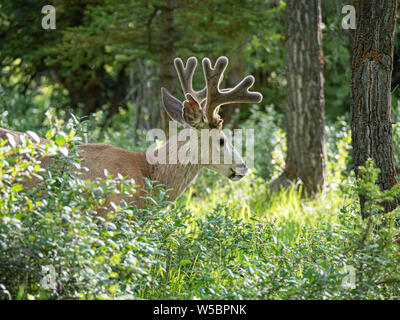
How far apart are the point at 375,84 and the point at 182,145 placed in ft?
6.98

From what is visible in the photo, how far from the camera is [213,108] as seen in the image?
5.89 m

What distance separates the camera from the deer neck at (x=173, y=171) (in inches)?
237

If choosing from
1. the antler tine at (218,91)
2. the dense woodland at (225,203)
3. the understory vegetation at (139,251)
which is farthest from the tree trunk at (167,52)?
the understory vegetation at (139,251)

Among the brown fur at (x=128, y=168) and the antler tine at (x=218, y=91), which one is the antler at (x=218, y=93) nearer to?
the antler tine at (x=218, y=91)

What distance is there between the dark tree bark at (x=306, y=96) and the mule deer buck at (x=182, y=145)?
272 centimetres

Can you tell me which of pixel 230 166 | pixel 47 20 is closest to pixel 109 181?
pixel 230 166

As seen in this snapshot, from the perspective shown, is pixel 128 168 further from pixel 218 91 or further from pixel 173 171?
pixel 218 91

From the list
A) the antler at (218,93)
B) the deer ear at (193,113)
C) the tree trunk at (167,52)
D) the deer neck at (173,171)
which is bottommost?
the deer neck at (173,171)

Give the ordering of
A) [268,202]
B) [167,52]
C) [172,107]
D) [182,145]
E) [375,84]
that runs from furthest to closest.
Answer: [167,52], [268,202], [172,107], [182,145], [375,84]

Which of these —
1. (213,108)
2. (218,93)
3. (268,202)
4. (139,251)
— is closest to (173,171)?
(213,108)

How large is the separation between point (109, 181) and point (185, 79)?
2.90m

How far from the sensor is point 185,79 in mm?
6398

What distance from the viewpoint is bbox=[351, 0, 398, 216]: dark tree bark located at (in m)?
5.00
